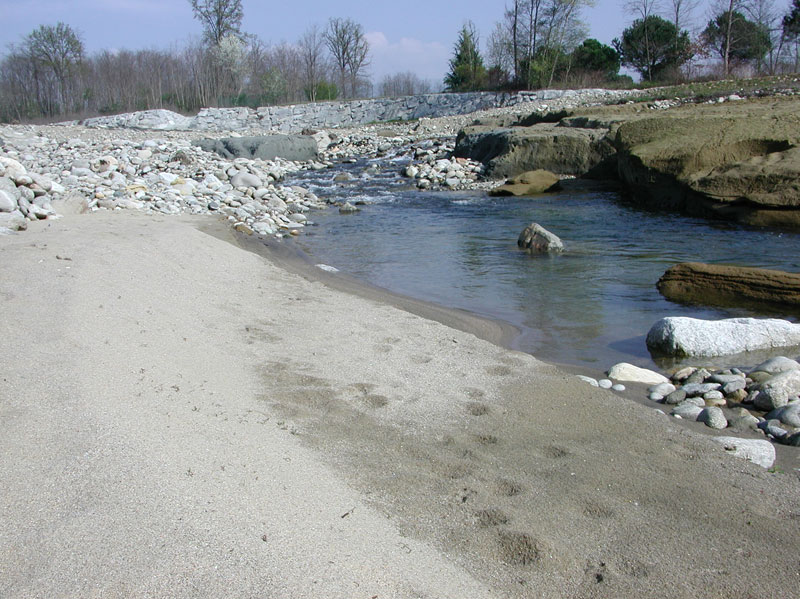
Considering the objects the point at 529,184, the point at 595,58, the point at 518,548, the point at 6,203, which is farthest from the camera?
the point at 595,58

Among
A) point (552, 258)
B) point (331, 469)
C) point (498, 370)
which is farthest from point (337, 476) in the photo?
point (552, 258)

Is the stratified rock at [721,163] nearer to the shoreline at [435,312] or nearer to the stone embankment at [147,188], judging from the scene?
the shoreline at [435,312]

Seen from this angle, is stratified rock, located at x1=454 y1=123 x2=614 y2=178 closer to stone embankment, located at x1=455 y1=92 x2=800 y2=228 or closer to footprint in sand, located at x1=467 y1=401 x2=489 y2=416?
stone embankment, located at x1=455 y1=92 x2=800 y2=228

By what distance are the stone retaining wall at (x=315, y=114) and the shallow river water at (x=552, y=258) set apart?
25.7 metres

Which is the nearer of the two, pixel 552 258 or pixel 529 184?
pixel 552 258

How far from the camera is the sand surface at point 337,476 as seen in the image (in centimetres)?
200

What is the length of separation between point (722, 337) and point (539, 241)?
4274 millimetres

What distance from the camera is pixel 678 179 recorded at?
11.7 m

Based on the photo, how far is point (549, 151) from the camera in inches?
667

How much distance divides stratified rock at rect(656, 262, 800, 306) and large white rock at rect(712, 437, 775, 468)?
3.29 meters

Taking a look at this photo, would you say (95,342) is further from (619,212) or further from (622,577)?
(619,212)

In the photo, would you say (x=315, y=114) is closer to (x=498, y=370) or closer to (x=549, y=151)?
(x=549, y=151)

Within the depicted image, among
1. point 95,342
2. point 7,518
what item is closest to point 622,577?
point 7,518

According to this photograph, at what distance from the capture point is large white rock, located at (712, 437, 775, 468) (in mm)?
3029
